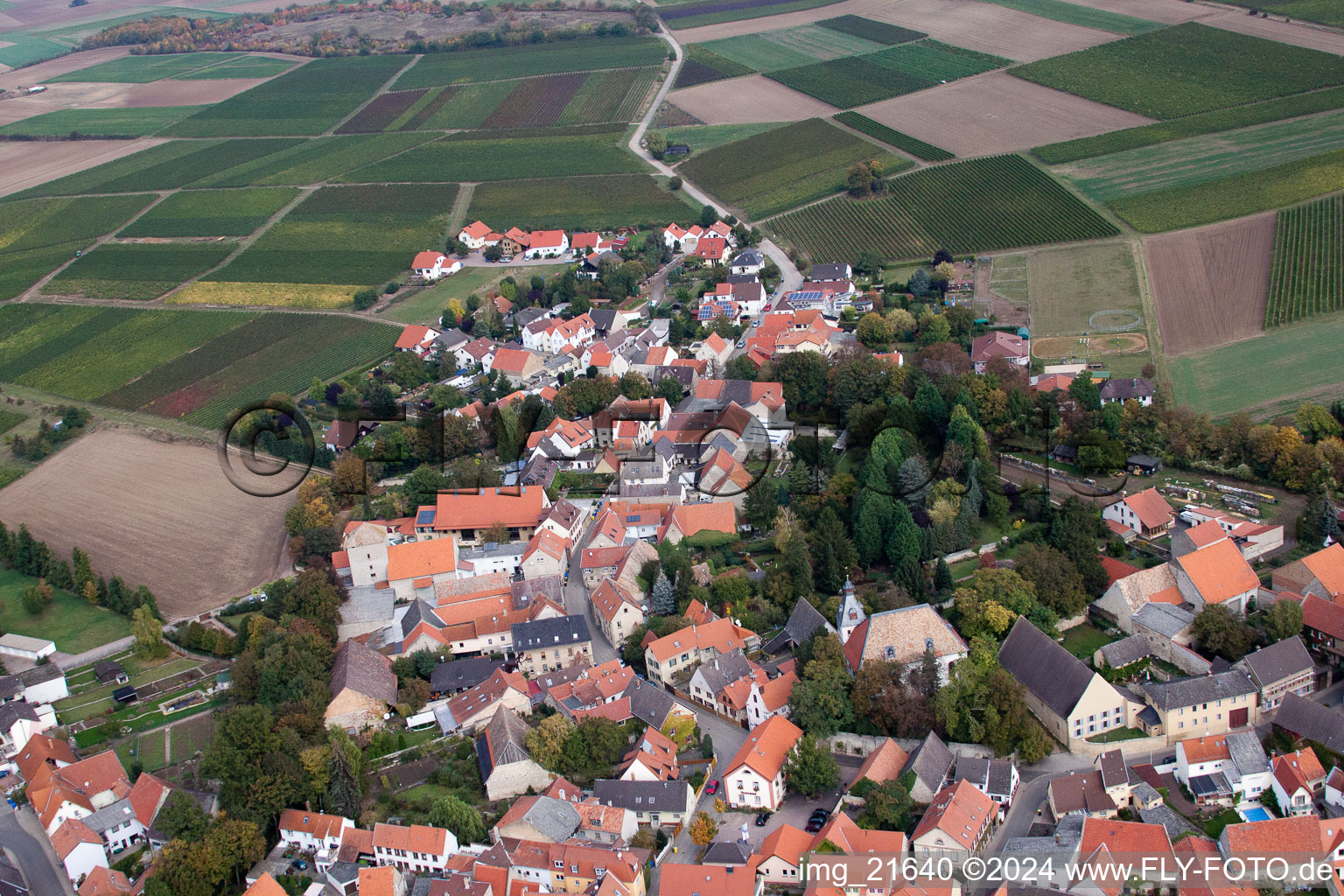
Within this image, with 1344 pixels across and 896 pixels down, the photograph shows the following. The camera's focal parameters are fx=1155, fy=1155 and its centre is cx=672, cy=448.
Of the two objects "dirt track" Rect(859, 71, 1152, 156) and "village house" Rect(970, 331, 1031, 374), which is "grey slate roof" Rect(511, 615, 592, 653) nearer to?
"village house" Rect(970, 331, 1031, 374)

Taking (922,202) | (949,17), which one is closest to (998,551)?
(922,202)

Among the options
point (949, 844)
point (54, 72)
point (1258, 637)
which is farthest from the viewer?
point (54, 72)

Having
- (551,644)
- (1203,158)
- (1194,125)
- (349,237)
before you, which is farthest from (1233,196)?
(349,237)

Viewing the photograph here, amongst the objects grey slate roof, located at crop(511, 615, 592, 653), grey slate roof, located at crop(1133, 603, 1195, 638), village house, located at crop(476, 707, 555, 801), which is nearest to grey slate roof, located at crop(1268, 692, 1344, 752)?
grey slate roof, located at crop(1133, 603, 1195, 638)

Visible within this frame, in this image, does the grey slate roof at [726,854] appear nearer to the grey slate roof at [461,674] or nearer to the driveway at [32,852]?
the grey slate roof at [461,674]

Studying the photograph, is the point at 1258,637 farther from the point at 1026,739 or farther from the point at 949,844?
the point at 949,844

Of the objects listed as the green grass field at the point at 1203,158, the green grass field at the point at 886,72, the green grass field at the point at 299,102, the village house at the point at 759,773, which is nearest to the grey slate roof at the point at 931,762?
the village house at the point at 759,773

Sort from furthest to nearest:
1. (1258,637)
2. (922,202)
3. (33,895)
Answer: (922,202), (1258,637), (33,895)

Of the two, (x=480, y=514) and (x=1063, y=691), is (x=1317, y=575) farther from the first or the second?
(x=480, y=514)
